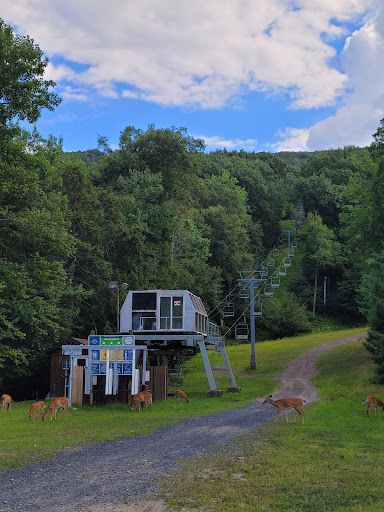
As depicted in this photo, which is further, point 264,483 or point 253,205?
point 253,205

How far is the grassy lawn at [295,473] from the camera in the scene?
7.10 metres

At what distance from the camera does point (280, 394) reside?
2641 cm

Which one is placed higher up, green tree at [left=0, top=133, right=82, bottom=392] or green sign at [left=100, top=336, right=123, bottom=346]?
green tree at [left=0, top=133, right=82, bottom=392]

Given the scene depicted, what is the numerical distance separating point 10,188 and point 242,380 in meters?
19.4

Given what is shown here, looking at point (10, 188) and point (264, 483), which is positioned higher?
point (10, 188)

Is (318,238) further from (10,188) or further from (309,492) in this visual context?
(309,492)

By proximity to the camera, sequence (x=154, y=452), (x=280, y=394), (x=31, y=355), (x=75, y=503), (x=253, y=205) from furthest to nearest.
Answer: (x=253, y=205) → (x=31, y=355) → (x=280, y=394) → (x=154, y=452) → (x=75, y=503)

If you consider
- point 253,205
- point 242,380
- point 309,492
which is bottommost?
point 242,380

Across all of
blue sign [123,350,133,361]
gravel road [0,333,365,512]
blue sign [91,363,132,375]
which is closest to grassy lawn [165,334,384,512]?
gravel road [0,333,365,512]

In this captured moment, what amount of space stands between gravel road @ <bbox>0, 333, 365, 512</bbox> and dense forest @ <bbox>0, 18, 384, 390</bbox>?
1435 centimetres

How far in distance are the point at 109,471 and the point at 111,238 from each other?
100 ft

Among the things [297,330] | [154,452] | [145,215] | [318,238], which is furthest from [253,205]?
[154,452]

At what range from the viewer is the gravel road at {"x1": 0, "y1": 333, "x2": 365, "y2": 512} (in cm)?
729

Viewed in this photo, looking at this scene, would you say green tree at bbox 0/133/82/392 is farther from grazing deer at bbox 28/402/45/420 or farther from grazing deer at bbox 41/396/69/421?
grazing deer at bbox 41/396/69/421
